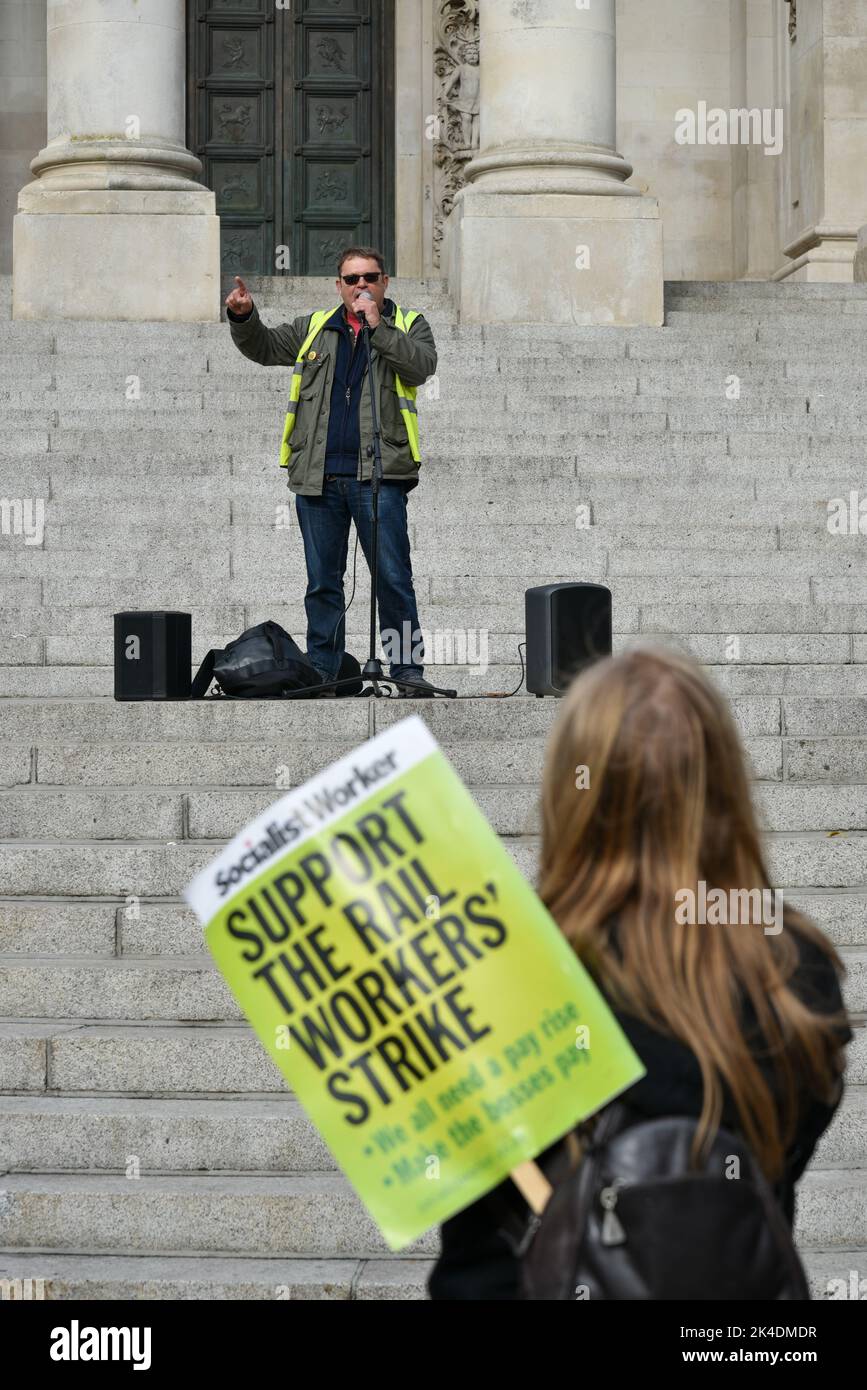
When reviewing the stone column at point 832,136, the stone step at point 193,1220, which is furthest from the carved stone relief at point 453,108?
the stone step at point 193,1220

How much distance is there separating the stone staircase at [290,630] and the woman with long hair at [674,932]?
29.9 inches

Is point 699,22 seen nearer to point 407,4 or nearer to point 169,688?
point 407,4

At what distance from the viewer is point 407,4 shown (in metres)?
19.5

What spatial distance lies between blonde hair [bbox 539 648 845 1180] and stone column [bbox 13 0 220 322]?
487 inches

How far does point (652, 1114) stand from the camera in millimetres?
2033

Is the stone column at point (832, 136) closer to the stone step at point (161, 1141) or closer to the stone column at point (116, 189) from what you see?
the stone column at point (116, 189)

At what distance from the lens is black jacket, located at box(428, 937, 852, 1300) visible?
6.67 feet

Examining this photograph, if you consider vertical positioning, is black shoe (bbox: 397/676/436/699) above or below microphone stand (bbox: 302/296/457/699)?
below

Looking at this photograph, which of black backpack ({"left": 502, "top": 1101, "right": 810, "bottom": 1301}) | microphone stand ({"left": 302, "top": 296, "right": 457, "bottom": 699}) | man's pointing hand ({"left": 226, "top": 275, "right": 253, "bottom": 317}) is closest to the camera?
black backpack ({"left": 502, "top": 1101, "right": 810, "bottom": 1301})

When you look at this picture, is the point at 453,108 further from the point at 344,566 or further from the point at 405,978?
the point at 405,978

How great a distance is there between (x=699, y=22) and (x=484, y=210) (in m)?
7.14

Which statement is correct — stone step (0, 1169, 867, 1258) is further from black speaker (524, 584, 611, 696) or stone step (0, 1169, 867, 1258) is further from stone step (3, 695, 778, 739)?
black speaker (524, 584, 611, 696)

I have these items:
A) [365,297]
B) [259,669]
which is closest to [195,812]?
[259,669]

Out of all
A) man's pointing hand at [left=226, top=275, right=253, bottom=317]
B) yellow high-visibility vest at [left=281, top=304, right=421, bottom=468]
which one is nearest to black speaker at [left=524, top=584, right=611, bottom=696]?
yellow high-visibility vest at [left=281, top=304, right=421, bottom=468]
